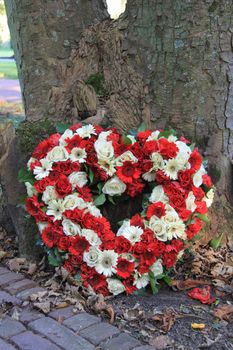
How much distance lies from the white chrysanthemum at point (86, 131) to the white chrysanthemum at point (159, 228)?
2.28 ft

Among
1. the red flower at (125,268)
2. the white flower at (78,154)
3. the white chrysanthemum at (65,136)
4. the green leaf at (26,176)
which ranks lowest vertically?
the red flower at (125,268)

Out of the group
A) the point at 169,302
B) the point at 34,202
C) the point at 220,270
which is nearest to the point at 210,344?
the point at 169,302

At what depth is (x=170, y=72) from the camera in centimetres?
378

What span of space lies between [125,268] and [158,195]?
50 centimetres

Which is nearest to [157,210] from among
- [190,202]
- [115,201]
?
[190,202]

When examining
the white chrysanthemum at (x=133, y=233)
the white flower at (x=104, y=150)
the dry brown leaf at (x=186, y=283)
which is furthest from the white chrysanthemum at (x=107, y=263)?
the white flower at (x=104, y=150)

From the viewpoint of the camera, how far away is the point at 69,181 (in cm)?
341

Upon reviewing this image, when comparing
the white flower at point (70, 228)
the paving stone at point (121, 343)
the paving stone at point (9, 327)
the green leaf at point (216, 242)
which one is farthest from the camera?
the green leaf at point (216, 242)

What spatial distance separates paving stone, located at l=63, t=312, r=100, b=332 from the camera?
288 centimetres

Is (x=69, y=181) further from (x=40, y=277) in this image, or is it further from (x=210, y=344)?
(x=210, y=344)

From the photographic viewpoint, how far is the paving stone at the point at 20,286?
3.35 meters

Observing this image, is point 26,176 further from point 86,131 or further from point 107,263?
point 107,263

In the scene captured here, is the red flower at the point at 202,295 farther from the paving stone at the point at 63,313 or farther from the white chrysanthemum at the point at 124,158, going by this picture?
the white chrysanthemum at the point at 124,158

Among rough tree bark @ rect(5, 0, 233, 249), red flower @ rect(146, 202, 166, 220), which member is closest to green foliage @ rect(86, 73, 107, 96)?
rough tree bark @ rect(5, 0, 233, 249)
